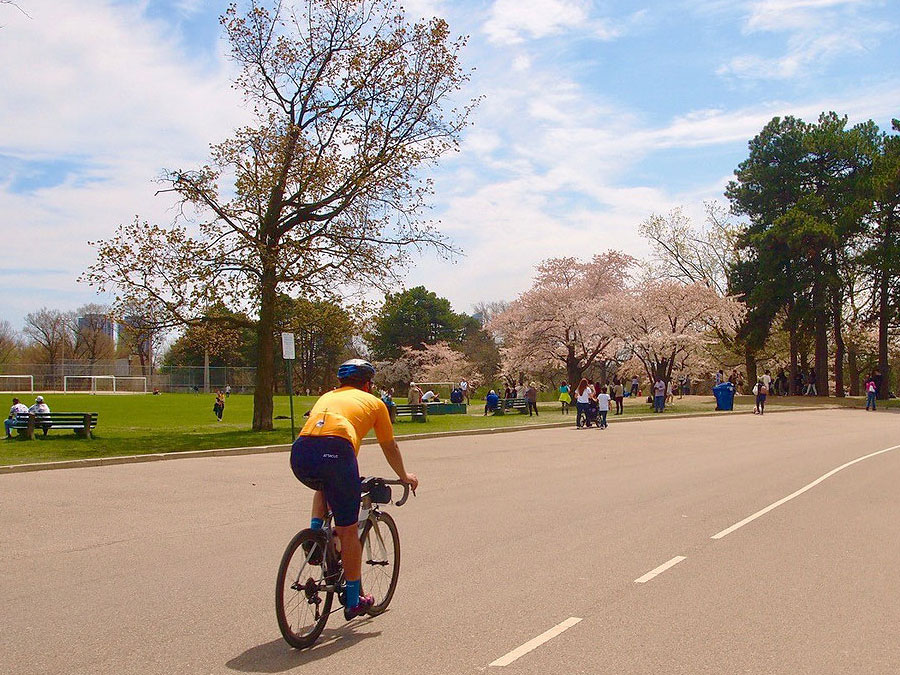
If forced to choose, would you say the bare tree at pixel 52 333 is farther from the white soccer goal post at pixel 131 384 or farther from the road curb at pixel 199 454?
the road curb at pixel 199 454

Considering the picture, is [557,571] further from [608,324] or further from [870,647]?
[608,324]

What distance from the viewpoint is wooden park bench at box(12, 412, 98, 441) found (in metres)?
21.2

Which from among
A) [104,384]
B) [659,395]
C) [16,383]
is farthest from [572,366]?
[16,383]

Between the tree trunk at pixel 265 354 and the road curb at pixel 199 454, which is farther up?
the tree trunk at pixel 265 354

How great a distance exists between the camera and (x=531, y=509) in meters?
10.4

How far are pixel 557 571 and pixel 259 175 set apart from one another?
64.3 ft

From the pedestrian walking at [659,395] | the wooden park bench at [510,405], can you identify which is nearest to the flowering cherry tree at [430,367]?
the wooden park bench at [510,405]

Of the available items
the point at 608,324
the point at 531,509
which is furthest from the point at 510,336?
the point at 531,509

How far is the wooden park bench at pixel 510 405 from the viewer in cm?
3675

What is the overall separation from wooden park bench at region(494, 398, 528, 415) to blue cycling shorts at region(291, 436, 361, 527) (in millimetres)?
31672

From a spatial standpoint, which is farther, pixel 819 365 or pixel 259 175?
pixel 819 365

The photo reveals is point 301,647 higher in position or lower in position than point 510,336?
lower

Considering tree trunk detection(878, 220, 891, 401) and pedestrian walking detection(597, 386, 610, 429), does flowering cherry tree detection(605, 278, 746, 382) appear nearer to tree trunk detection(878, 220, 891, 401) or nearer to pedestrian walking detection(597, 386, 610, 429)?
tree trunk detection(878, 220, 891, 401)

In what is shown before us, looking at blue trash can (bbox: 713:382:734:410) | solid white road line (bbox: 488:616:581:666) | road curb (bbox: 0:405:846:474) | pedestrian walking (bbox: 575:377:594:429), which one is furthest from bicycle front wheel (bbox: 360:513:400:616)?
blue trash can (bbox: 713:382:734:410)
